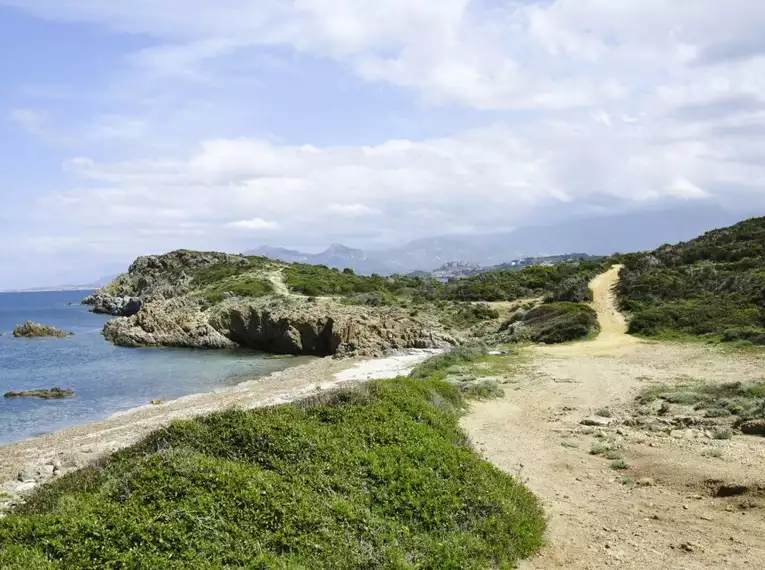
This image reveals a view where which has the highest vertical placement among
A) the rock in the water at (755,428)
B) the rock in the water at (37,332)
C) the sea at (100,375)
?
the rock in the water at (755,428)

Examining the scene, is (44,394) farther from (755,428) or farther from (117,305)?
(117,305)

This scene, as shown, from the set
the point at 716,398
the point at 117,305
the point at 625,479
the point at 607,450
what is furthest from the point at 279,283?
the point at 625,479

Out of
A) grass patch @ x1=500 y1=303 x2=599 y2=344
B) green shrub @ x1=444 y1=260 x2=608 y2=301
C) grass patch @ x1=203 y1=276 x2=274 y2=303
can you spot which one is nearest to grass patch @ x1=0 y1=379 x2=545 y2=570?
grass patch @ x1=500 y1=303 x2=599 y2=344

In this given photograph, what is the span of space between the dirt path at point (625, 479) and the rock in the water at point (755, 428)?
20.9 inches

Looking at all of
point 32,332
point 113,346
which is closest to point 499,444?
point 113,346

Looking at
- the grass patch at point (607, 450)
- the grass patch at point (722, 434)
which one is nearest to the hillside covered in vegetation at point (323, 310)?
the grass patch at point (722, 434)

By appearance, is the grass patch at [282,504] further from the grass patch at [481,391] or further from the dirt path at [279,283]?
the dirt path at [279,283]

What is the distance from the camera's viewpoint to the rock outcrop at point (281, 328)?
40.9 metres

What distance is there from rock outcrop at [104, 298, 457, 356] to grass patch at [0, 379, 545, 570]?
2958 cm

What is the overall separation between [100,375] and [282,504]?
111 feet

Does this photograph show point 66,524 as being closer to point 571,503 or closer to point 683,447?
point 571,503

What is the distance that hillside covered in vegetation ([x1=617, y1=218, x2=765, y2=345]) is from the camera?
101 feet

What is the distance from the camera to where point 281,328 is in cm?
4509

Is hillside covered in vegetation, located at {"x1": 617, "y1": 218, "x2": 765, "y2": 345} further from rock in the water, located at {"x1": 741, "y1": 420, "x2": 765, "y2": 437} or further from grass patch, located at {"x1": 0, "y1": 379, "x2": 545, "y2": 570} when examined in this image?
grass patch, located at {"x1": 0, "y1": 379, "x2": 545, "y2": 570}
